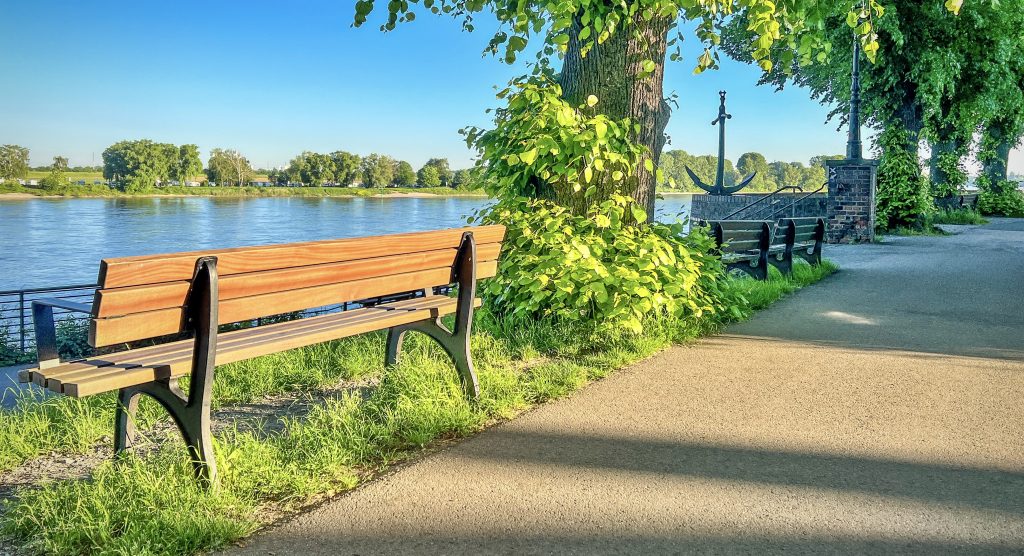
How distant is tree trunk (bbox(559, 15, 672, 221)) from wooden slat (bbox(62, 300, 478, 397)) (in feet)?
9.17

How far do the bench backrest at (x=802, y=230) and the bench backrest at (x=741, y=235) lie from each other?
1.07m

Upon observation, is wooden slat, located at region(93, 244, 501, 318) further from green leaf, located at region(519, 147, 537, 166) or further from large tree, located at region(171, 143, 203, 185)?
large tree, located at region(171, 143, 203, 185)

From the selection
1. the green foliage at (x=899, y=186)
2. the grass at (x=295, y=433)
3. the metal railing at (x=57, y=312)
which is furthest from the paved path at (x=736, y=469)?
the green foliage at (x=899, y=186)

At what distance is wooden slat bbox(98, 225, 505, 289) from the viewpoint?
2617 millimetres

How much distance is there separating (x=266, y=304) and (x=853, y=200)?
15681 millimetres

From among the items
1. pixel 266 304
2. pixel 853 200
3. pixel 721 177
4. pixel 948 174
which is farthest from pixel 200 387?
pixel 721 177

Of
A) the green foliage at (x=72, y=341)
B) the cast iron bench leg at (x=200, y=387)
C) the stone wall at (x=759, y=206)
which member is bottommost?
the green foliage at (x=72, y=341)

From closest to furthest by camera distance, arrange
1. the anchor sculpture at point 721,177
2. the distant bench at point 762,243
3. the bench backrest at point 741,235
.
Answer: the bench backrest at point 741,235, the distant bench at point 762,243, the anchor sculpture at point 721,177

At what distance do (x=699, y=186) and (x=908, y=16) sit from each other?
1163cm

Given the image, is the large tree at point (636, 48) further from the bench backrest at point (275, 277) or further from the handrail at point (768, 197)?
the handrail at point (768, 197)

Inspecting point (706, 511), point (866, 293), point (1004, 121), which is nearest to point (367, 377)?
point (706, 511)

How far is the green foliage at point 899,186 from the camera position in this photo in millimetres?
18484

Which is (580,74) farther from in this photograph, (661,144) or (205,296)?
(205,296)

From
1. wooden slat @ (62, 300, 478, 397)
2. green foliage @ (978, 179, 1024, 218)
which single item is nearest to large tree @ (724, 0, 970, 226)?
green foliage @ (978, 179, 1024, 218)
